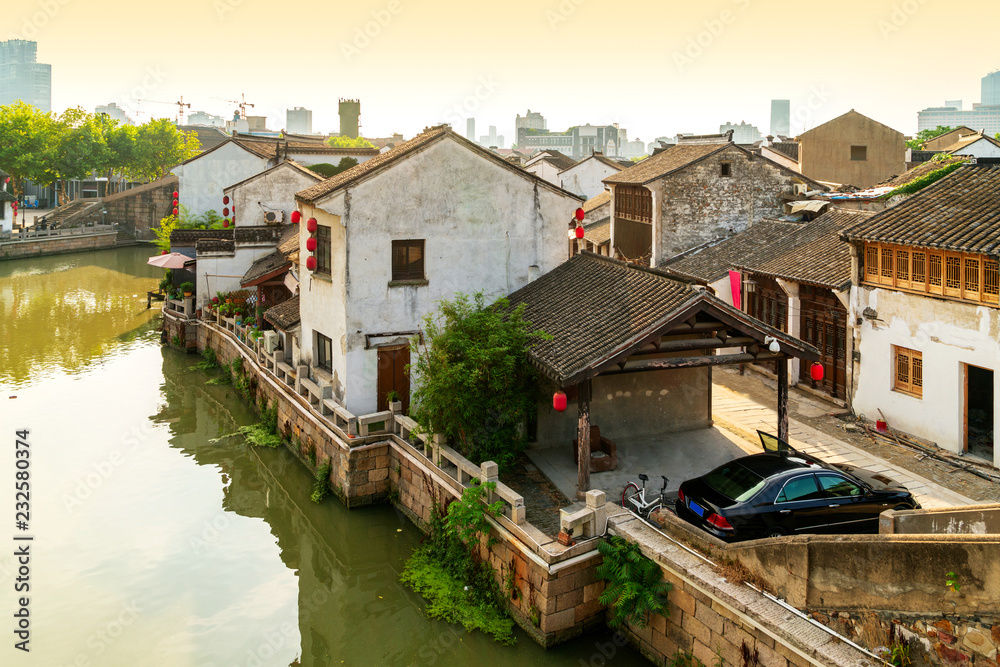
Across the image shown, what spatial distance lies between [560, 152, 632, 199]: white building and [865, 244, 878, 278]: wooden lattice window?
30454 mm

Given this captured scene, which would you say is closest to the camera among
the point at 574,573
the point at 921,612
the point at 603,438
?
the point at 921,612

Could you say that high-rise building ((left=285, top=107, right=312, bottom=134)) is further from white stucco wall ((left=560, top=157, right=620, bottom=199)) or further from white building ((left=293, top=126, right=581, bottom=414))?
white building ((left=293, top=126, right=581, bottom=414))

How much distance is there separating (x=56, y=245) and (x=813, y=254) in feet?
178

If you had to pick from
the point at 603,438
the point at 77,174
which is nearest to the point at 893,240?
the point at 603,438

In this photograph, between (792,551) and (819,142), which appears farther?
(819,142)

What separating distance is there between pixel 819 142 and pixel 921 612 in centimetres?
3381

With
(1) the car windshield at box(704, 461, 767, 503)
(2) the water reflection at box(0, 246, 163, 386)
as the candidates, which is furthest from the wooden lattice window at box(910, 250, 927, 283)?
(2) the water reflection at box(0, 246, 163, 386)

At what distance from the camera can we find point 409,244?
17641mm

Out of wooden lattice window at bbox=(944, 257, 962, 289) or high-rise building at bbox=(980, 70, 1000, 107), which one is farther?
high-rise building at bbox=(980, 70, 1000, 107)

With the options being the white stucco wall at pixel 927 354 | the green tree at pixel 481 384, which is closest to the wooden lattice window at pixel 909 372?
the white stucco wall at pixel 927 354

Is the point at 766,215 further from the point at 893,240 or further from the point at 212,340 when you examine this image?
the point at 212,340

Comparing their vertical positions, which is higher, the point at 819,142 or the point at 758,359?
the point at 819,142

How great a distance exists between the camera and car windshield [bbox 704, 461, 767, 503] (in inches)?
460

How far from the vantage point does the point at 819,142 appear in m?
38.1
